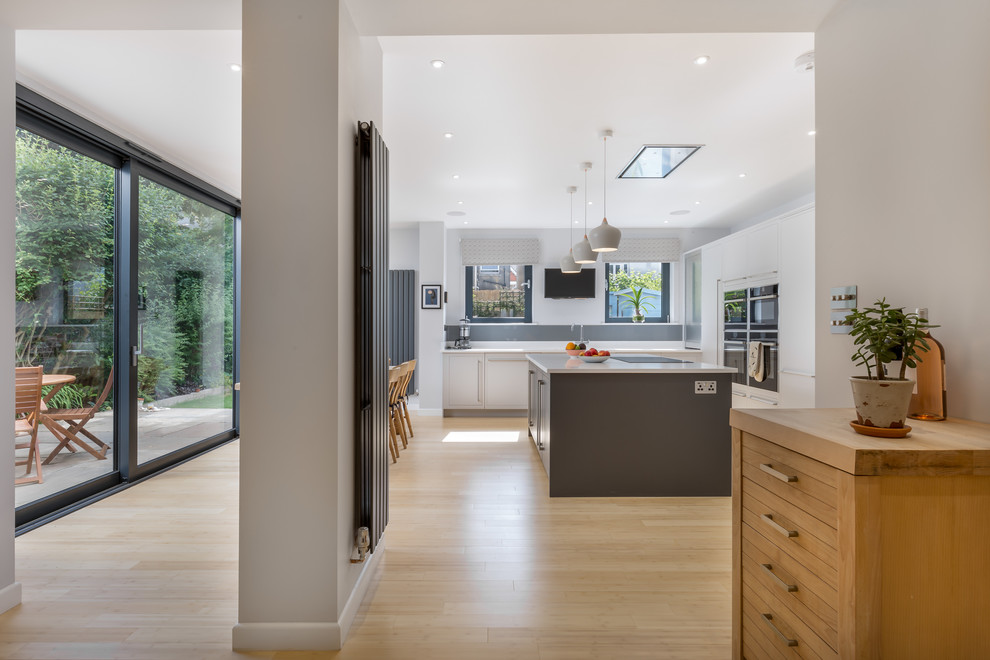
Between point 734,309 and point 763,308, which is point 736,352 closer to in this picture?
point 734,309

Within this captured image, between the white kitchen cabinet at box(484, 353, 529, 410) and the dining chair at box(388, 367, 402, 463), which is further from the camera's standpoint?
the white kitchen cabinet at box(484, 353, 529, 410)

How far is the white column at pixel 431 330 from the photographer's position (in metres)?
6.58

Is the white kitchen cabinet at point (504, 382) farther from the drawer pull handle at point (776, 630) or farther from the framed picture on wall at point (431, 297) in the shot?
the drawer pull handle at point (776, 630)

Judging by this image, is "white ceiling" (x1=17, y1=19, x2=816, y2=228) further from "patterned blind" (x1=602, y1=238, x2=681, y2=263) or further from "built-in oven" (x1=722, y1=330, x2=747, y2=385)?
"patterned blind" (x1=602, y1=238, x2=681, y2=263)

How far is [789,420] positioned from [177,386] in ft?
15.4

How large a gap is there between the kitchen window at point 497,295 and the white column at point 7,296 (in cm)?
541

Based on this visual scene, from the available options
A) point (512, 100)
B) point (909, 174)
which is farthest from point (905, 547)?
point (512, 100)

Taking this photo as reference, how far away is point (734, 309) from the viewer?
5.46m

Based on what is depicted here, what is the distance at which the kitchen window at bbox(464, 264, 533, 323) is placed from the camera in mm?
7250

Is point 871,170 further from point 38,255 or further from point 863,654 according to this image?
point 38,255

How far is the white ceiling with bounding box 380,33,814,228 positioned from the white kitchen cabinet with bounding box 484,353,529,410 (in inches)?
83.0

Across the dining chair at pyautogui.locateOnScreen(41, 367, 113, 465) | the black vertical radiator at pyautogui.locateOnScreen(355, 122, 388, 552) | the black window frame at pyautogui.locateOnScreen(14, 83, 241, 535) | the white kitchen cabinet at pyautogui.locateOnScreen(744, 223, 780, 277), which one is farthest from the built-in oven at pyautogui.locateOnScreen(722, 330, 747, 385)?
the dining chair at pyautogui.locateOnScreen(41, 367, 113, 465)

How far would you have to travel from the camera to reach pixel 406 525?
292 cm

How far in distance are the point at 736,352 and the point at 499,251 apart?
11.1 ft
